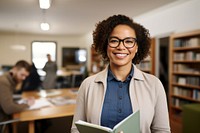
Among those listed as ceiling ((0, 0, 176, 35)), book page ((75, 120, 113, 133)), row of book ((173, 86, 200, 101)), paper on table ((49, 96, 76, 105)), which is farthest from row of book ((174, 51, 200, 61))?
book page ((75, 120, 113, 133))

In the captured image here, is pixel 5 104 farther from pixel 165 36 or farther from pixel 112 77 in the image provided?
pixel 165 36

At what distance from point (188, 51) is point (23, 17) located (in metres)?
2.58

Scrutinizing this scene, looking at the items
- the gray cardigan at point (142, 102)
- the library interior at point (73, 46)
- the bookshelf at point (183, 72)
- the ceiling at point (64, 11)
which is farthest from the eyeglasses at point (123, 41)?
the bookshelf at point (183, 72)

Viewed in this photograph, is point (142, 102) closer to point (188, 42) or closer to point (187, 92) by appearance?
point (188, 42)

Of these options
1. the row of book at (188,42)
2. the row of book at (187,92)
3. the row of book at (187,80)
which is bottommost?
the row of book at (187,92)

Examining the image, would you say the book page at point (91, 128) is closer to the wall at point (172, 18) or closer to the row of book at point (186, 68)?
the wall at point (172, 18)

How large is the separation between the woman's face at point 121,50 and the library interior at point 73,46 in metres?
0.70

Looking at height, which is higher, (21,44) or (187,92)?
(21,44)

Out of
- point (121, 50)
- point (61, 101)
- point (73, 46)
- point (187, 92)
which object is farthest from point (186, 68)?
point (121, 50)

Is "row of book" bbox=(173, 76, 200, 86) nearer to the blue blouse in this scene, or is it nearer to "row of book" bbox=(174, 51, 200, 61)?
"row of book" bbox=(174, 51, 200, 61)

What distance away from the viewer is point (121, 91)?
0.87 meters

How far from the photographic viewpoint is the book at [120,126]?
63 cm

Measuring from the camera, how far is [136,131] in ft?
2.57

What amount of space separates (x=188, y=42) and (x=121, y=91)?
7.08 ft
